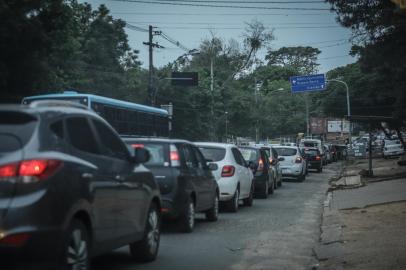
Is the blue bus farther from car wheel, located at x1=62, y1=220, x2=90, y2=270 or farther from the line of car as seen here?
car wheel, located at x1=62, y1=220, x2=90, y2=270

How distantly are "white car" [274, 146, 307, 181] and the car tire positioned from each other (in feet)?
60.1

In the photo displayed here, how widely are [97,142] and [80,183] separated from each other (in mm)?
881

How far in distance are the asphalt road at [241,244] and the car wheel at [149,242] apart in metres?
0.12

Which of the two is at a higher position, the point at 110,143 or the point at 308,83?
the point at 308,83

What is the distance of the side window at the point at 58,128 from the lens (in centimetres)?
593

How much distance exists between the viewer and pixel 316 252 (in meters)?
9.84

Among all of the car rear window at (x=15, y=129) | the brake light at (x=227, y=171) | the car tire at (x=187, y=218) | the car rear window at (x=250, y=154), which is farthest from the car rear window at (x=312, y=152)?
the car rear window at (x=15, y=129)

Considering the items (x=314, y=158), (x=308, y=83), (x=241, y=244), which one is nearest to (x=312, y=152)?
(x=314, y=158)

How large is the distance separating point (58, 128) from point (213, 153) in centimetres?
1003

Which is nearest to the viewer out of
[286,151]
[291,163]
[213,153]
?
[213,153]

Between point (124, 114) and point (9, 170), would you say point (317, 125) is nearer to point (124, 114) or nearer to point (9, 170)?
point (124, 114)

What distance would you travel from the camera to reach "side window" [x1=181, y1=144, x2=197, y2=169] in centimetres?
1186

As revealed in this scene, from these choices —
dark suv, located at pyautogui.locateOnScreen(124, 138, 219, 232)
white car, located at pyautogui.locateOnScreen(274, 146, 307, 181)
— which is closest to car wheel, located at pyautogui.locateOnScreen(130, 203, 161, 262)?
dark suv, located at pyautogui.locateOnScreen(124, 138, 219, 232)

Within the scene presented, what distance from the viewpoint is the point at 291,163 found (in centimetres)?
2981
